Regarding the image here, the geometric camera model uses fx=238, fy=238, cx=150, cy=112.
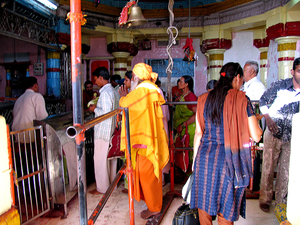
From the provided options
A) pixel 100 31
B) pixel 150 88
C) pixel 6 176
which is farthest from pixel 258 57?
pixel 6 176

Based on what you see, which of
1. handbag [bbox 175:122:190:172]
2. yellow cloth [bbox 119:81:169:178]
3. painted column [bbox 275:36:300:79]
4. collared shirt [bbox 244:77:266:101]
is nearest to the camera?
yellow cloth [bbox 119:81:169:178]

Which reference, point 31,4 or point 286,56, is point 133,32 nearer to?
point 31,4

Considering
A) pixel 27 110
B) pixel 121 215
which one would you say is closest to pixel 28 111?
pixel 27 110

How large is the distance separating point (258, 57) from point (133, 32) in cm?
364

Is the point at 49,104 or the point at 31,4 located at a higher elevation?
the point at 31,4

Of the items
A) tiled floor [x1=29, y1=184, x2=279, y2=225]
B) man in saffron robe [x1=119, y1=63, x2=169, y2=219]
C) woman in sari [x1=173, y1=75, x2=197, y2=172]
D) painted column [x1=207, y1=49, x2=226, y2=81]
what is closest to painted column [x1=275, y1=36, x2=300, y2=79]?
painted column [x1=207, y1=49, x2=226, y2=81]

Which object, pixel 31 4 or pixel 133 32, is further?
pixel 133 32

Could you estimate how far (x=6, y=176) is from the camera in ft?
3.65

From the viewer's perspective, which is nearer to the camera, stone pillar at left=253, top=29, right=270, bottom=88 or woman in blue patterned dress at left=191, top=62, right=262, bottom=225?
woman in blue patterned dress at left=191, top=62, right=262, bottom=225

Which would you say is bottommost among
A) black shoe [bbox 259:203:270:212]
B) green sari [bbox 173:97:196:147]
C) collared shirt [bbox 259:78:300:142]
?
black shoe [bbox 259:203:270:212]

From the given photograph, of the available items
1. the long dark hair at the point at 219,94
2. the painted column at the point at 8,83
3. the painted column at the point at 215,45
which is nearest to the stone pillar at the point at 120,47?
the painted column at the point at 215,45

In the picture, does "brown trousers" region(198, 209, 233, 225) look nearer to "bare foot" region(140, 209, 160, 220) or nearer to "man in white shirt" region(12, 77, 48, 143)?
"bare foot" region(140, 209, 160, 220)

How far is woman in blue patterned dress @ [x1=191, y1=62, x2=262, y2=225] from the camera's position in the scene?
1608mm

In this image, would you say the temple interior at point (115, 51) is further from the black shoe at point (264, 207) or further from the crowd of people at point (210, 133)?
the crowd of people at point (210, 133)
